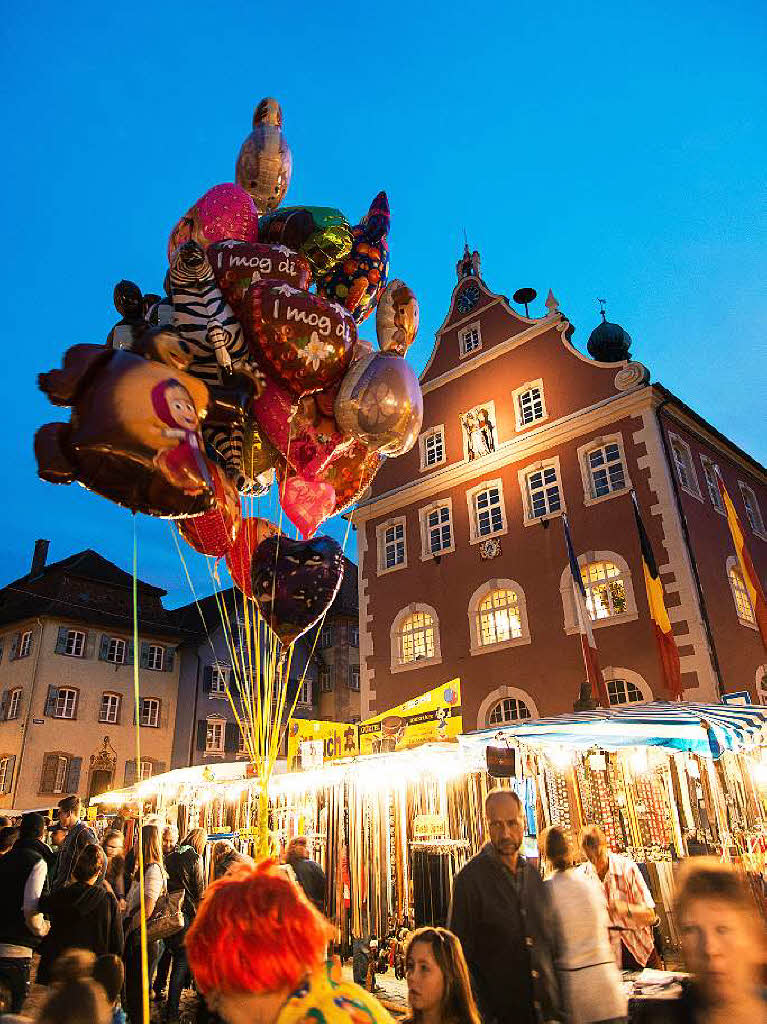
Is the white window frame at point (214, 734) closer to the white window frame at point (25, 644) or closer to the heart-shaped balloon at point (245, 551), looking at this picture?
the white window frame at point (25, 644)

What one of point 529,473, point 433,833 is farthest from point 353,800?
point 529,473

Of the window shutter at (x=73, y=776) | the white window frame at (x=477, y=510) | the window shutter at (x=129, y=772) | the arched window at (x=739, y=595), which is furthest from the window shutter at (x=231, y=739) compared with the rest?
the arched window at (x=739, y=595)

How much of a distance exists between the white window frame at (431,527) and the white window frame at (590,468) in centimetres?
360

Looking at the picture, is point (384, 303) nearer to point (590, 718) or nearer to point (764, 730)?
point (590, 718)

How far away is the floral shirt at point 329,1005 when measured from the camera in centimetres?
177

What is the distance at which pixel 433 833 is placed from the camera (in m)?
7.52

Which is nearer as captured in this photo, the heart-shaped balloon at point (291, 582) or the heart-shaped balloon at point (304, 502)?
the heart-shaped balloon at point (291, 582)

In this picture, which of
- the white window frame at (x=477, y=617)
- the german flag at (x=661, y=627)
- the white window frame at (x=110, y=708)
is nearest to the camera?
the german flag at (x=661, y=627)

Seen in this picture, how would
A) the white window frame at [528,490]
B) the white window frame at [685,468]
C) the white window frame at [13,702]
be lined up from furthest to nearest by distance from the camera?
1. the white window frame at [13,702]
2. the white window frame at [528,490]
3. the white window frame at [685,468]

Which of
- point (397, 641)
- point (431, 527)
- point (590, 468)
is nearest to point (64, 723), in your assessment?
point (397, 641)

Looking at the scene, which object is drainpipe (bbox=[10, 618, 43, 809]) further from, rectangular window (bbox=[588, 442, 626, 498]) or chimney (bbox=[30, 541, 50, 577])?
rectangular window (bbox=[588, 442, 626, 498])

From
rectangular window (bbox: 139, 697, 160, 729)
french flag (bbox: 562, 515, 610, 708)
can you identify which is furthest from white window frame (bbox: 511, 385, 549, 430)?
rectangular window (bbox: 139, 697, 160, 729)

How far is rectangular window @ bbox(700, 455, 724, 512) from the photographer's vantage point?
1561 centimetres

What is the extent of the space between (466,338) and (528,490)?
544cm
